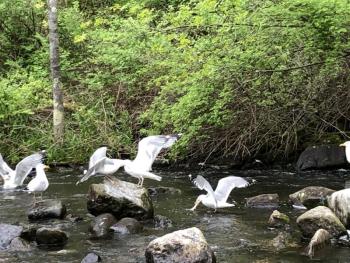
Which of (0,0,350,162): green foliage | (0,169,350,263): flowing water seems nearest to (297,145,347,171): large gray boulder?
(0,169,350,263): flowing water

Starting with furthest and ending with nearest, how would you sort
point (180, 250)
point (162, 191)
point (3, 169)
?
1. point (3, 169)
2. point (162, 191)
3. point (180, 250)

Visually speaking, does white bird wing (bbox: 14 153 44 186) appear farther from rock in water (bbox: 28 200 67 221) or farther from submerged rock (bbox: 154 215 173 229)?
submerged rock (bbox: 154 215 173 229)

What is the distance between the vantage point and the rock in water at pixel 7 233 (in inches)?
273

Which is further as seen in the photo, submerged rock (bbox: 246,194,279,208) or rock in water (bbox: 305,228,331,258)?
submerged rock (bbox: 246,194,279,208)

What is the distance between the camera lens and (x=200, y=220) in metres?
8.20

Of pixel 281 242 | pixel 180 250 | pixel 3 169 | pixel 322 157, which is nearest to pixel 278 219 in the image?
pixel 281 242

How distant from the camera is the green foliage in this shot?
1064 cm

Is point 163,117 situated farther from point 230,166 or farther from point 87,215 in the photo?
point 87,215

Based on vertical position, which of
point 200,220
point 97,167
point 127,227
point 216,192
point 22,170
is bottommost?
point 200,220

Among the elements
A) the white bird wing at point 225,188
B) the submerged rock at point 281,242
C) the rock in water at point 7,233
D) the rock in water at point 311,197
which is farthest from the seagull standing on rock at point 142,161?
the submerged rock at point 281,242

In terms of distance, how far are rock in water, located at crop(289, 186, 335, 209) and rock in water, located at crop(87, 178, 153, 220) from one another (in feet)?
7.67

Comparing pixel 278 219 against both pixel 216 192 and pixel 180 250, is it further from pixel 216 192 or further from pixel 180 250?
pixel 180 250

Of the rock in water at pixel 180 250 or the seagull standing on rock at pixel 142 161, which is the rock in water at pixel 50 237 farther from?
the seagull standing on rock at pixel 142 161

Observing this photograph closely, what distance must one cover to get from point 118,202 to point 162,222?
70cm
